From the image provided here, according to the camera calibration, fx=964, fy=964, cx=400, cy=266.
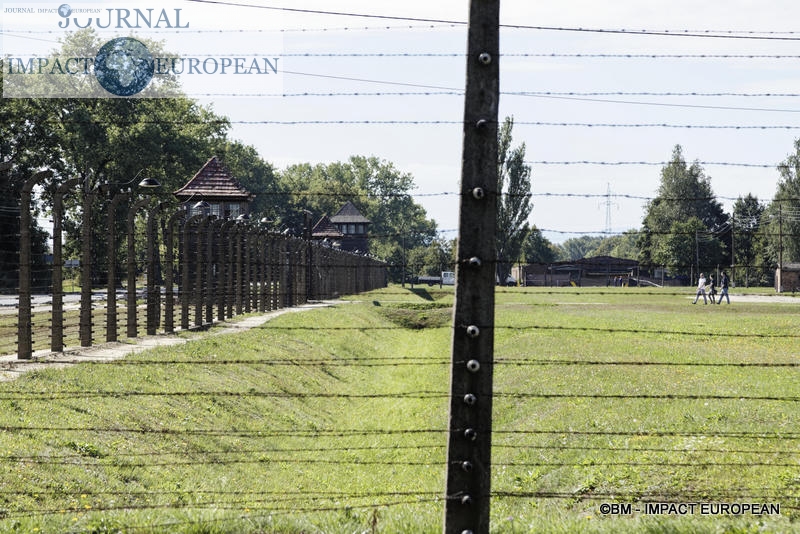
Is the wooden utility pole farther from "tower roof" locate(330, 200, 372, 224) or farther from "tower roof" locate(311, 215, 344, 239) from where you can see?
"tower roof" locate(330, 200, 372, 224)

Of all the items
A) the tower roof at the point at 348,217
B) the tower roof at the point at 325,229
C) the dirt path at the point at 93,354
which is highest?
the tower roof at the point at 348,217

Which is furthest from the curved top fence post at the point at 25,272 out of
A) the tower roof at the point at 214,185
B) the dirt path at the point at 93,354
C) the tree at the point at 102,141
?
the tree at the point at 102,141

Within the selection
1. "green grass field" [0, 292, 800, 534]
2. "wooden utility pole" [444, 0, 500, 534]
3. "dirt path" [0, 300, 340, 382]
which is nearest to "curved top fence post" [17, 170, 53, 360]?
"dirt path" [0, 300, 340, 382]

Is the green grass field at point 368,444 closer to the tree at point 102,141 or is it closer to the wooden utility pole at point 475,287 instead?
the wooden utility pole at point 475,287

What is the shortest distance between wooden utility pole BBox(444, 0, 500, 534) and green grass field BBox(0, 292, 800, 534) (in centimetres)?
28

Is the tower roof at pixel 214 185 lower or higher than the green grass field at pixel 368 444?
higher

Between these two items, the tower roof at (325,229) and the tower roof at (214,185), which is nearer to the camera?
the tower roof at (214,185)

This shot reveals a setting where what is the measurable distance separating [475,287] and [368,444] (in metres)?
9.84

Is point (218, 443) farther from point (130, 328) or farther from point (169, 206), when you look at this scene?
point (169, 206)

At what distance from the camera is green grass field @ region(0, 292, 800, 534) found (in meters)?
7.86

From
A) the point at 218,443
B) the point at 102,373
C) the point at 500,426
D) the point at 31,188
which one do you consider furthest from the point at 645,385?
the point at 31,188

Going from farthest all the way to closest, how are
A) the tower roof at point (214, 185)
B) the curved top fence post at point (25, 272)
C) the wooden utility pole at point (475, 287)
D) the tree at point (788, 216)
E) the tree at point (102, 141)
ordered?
the tree at point (788, 216) < the tree at point (102, 141) < the tower roof at point (214, 185) < the curved top fence post at point (25, 272) < the wooden utility pole at point (475, 287)

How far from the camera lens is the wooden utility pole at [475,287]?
6.56 meters

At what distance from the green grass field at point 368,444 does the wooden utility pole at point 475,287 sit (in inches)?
11.1
